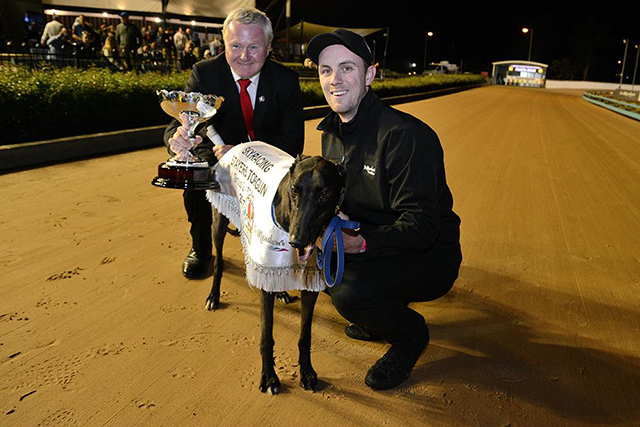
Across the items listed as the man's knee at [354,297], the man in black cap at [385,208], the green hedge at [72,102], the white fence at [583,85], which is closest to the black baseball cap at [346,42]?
the man in black cap at [385,208]

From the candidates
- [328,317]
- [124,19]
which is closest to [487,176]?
[328,317]

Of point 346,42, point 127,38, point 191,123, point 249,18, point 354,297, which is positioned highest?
point 127,38

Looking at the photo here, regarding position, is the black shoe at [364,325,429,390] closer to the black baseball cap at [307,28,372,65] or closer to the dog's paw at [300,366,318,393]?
the dog's paw at [300,366,318,393]

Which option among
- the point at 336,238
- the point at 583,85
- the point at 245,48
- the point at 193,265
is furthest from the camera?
the point at 583,85

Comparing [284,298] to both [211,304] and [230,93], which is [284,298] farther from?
[230,93]

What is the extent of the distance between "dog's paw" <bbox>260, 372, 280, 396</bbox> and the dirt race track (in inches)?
1.5

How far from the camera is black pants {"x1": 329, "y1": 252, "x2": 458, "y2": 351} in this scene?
2314 millimetres

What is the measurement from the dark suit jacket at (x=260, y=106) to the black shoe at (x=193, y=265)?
742mm

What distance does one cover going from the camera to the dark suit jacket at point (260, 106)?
344cm

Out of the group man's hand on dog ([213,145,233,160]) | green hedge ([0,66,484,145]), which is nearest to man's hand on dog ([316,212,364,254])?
man's hand on dog ([213,145,233,160])

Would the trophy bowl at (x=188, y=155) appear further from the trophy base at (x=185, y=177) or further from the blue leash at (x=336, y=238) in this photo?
the blue leash at (x=336, y=238)

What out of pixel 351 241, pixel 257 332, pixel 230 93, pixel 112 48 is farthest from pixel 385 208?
pixel 112 48

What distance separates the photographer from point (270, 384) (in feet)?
7.70

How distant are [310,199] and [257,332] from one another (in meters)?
1.31
